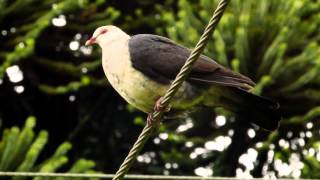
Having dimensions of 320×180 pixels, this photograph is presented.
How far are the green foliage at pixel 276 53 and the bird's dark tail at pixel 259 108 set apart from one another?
74.5 inches

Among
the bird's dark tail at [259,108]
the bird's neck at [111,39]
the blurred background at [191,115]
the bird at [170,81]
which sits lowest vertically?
the blurred background at [191,115]

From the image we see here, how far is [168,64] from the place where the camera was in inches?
110

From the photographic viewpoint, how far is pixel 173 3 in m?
6.43

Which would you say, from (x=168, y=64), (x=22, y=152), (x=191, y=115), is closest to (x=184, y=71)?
(x=168, y=64)

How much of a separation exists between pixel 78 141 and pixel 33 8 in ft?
4.36

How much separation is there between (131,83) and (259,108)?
1.31ft

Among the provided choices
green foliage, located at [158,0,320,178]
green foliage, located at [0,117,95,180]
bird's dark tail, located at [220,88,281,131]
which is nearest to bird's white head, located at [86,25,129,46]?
bird's dark tail, located at [220,88,281,131]

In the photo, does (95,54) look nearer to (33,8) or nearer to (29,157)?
(33,8)

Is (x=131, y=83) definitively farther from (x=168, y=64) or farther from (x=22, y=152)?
(x=22, y=152)

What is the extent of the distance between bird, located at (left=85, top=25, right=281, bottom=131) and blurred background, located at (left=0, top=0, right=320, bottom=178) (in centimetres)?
165

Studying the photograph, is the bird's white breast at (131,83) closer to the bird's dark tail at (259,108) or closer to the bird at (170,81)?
the bird at (170,81)

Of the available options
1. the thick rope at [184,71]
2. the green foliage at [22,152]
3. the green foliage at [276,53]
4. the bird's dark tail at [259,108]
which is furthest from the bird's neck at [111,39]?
the green foliage at [276,53]

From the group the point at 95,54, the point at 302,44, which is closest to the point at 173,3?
the point at 95,54

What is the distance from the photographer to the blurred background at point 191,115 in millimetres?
4727
